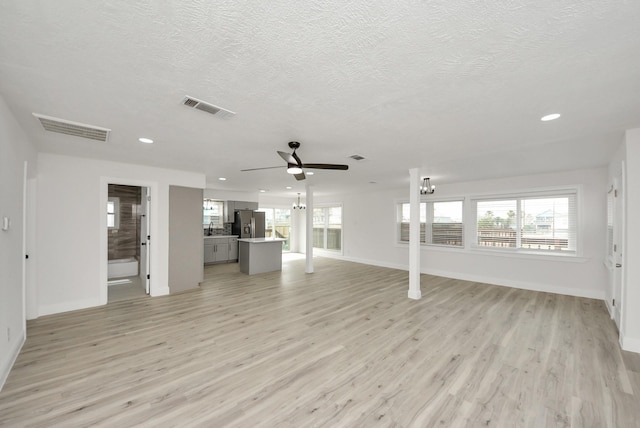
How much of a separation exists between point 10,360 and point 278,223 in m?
8.73

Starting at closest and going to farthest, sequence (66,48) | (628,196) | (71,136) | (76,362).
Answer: (66,48)
(76,362)
(628,196)
(71,136)

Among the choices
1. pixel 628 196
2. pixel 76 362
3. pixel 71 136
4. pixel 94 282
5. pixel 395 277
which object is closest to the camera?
pixel 76 362

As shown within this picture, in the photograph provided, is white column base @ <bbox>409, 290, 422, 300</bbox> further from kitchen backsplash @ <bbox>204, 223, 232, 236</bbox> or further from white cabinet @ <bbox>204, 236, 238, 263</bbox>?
kitchen backsplash @ <bbox>204, 223, 232, 236</bbox>

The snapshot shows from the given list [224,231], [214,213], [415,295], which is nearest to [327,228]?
[224,231]

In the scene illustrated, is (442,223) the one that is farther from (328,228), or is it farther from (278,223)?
(278,223)

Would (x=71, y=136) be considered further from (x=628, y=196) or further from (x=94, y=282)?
(x=628, y=196)

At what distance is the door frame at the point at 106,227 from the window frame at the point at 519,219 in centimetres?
725

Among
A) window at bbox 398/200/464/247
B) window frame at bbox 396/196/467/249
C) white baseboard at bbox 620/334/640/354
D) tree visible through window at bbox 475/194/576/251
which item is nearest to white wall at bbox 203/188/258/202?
window frame at bbox 396/196/467/249

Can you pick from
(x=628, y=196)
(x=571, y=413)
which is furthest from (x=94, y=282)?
(x=628, y=196)

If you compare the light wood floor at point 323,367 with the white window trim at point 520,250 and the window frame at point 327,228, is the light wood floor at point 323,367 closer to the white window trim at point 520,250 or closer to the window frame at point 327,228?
the white window trim at point 520,250

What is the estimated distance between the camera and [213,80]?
186cm

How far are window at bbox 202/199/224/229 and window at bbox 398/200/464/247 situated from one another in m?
6.72

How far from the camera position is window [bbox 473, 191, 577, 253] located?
5.27m

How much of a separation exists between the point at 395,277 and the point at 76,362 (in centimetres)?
611
